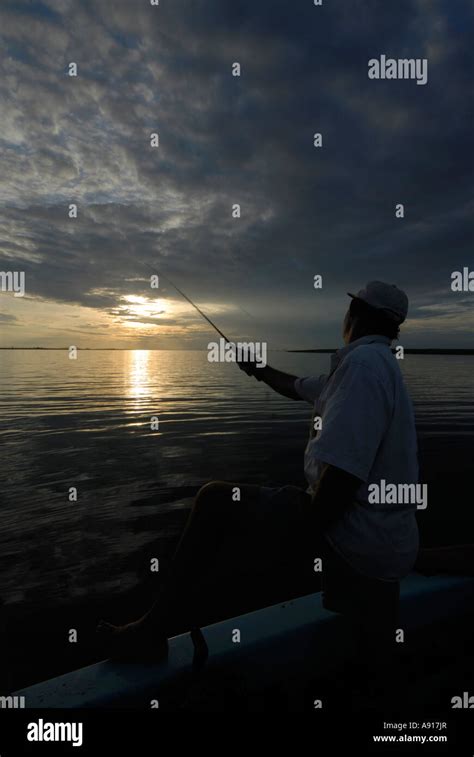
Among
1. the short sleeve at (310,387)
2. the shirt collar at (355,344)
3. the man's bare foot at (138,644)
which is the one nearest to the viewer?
the shirt collar at (355,344)

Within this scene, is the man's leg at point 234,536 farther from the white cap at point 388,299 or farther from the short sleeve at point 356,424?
the white cap at point 388,299

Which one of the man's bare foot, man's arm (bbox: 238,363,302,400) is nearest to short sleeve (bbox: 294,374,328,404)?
man's arm (bbox: 238,363,302,400)

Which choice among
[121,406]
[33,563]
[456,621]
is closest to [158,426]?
[121,406]

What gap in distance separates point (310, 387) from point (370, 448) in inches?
50.0

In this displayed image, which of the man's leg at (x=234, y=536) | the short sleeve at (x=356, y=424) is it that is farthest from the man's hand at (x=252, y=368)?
the short sleeve at (x=356, y=424)

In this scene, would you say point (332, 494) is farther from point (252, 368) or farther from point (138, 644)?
point (252, 368)

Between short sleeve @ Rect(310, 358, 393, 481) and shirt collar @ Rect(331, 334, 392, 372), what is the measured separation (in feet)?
1.18

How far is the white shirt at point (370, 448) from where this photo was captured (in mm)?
2494

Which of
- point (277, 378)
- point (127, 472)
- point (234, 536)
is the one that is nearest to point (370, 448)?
point (234, 536)

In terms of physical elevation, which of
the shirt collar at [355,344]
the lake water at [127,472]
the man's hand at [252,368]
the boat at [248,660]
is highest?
the shirt collar at [355,344]

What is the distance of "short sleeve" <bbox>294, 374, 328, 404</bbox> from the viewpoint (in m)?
3.69

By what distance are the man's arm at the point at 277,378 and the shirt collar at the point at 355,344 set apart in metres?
1.03

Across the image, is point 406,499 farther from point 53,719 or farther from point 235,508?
point 53,719

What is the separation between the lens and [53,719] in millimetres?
2812
